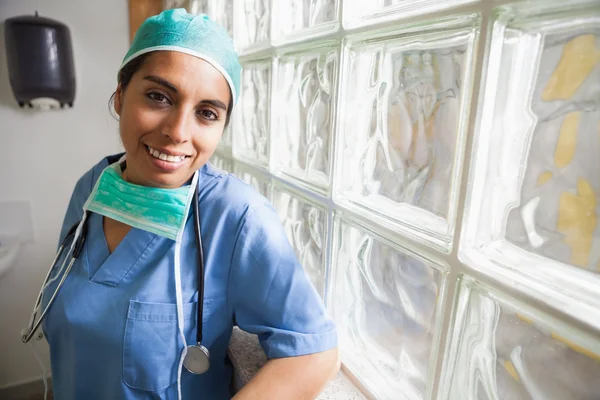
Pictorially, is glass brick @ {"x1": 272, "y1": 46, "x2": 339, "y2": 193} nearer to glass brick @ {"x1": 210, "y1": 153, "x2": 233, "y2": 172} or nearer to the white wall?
glass brick @ {"x1": 210, "y1": 153, "x2": 233, "y2": 172}

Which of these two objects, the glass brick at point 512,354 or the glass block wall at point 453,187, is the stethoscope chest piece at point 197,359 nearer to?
the glass block wall at point 453,187

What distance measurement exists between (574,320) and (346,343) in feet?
1.42

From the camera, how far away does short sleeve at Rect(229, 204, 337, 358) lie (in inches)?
21.6

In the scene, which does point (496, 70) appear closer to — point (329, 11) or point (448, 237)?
point (448, 237)

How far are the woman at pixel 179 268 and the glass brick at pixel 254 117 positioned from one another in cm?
25

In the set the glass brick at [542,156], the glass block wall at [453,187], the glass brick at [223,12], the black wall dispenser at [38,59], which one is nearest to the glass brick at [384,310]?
the glass block wall at [453,187]

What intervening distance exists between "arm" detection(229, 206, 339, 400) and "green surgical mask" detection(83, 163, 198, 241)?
0.44ft

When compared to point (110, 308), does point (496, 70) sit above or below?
above

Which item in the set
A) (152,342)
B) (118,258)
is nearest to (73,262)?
(118,258)

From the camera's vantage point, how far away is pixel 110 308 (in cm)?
63

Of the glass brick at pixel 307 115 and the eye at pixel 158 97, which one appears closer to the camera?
the eye at pixel 158 97

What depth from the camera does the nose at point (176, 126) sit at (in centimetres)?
58

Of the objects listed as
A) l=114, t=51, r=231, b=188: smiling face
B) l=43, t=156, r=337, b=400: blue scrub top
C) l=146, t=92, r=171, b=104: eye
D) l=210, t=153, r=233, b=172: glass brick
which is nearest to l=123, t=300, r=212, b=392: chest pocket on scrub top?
l=43, t=156, r=337, b=400: blue scrub top

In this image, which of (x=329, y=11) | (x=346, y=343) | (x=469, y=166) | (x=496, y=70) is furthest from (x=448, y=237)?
(x=329, y=11)
